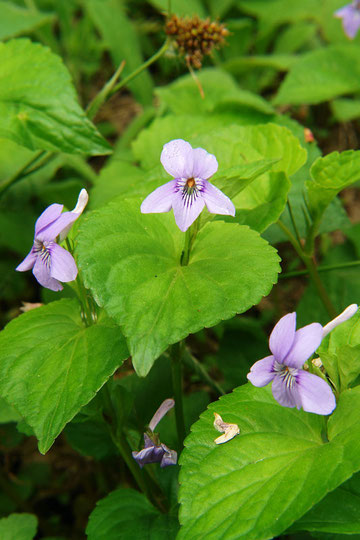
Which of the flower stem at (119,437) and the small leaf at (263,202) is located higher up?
the small leaf at (263,202)

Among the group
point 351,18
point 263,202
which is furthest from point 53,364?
point 351,18

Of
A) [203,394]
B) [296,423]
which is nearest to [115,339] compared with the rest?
[296,423]

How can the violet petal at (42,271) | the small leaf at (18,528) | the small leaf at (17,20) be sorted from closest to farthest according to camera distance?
the violet petal at (42,271), the small leaf at (18,528), the small leaf at (17,20)

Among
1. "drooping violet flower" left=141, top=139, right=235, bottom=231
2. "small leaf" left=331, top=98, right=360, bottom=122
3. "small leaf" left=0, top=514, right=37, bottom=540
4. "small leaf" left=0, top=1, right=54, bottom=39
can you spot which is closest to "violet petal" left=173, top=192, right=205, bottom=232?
"drooping violet flower" left=141, top=139, right=235, bottom=231

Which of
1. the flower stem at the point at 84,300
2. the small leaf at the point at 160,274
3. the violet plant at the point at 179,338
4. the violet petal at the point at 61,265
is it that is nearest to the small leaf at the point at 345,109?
the violet plant at the point at 179,338

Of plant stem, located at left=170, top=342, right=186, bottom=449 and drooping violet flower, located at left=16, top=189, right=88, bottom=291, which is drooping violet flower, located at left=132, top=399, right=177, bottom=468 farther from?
drooping violet flower, located at left=16, top=189, right=88, bottom=291

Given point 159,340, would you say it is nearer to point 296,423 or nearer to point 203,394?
point 296,423

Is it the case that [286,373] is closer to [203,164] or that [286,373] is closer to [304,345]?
[304,345]

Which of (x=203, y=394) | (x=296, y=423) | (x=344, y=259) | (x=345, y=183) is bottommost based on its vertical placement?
(x=344, y=259)

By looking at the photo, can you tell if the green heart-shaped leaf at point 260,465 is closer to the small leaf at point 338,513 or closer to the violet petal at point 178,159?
the small leaf at point 338,513
